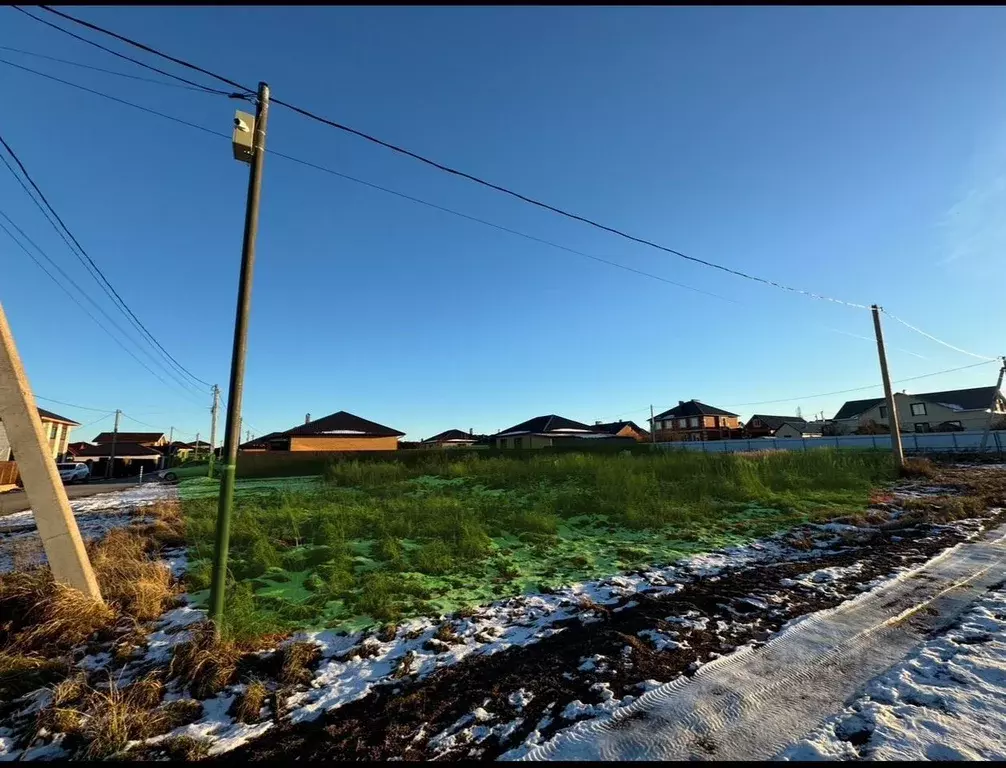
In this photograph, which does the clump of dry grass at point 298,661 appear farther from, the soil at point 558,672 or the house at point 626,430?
the house at point 626,430

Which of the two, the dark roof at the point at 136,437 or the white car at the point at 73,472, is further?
the dark roof at the point at 136,437

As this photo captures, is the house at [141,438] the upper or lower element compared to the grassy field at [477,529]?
upper

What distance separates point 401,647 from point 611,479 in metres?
8.73

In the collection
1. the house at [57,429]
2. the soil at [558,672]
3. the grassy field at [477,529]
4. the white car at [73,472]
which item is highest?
the house at [57,429]

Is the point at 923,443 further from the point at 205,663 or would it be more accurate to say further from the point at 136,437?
the point at 136,437

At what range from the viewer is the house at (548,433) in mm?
49188

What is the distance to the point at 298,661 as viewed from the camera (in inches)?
145

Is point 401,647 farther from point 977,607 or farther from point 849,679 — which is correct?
point 977,607

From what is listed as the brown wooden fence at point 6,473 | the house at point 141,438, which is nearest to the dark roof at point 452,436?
the house at point 141,438

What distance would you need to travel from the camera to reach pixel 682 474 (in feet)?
44.0

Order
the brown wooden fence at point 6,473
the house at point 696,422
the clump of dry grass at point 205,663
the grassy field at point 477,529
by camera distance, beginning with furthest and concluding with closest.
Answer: the house at point 696,422
the brown wooden fence at point 6,473
the grassy field at point 477,529
the clump of dry grass at point 205,663

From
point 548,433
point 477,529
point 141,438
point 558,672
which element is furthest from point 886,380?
point 141,438

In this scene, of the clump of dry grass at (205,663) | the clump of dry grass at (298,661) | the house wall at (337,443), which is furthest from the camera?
the house wall at (337,443)

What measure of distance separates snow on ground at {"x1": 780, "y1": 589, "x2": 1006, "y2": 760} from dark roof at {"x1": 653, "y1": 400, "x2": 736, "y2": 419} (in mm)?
63397
